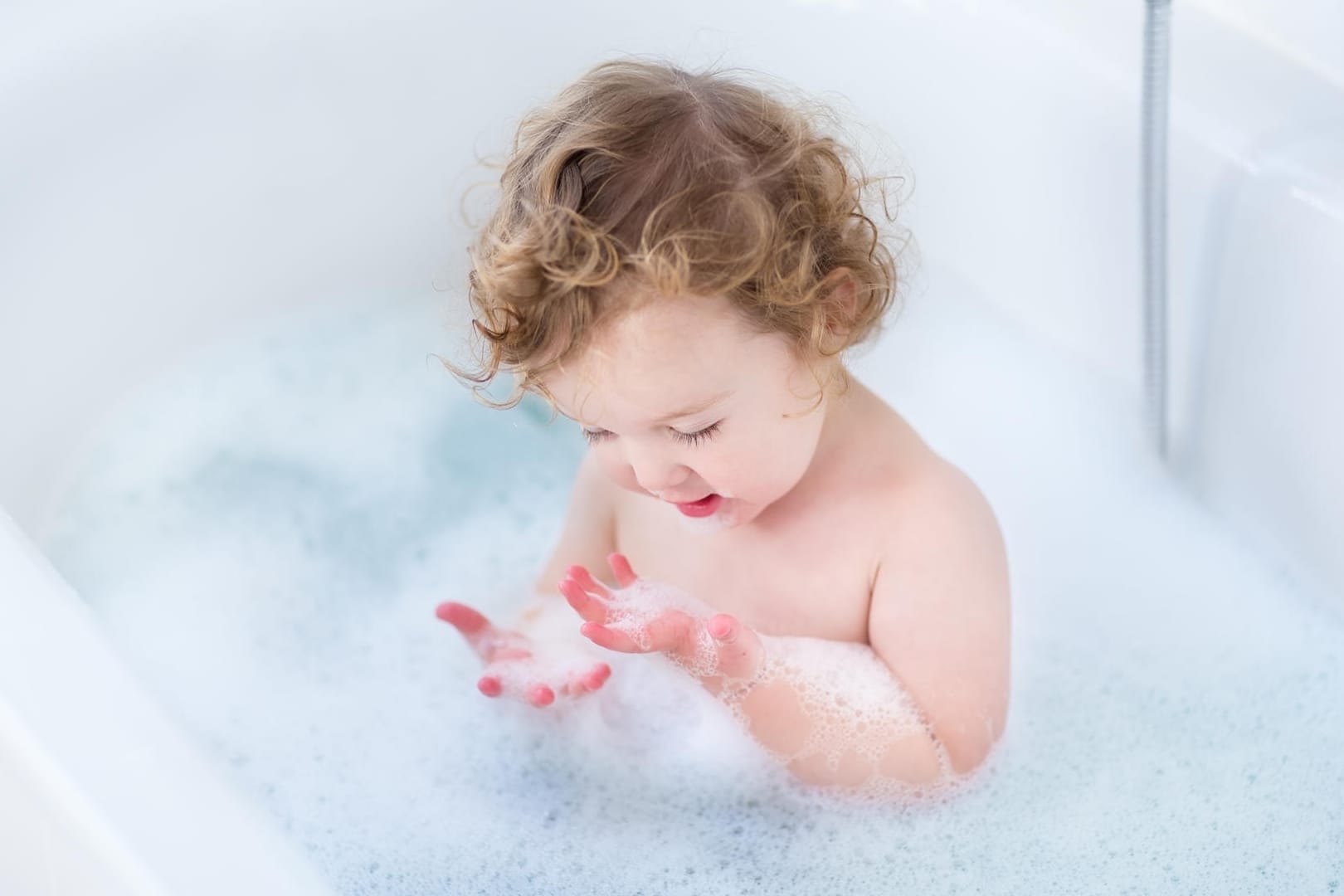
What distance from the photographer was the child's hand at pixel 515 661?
40.2 inches

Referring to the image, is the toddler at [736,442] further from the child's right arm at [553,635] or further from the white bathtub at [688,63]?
the white bathtub at [688,63]

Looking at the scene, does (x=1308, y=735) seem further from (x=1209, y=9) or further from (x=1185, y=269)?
(x=1209, y=9)

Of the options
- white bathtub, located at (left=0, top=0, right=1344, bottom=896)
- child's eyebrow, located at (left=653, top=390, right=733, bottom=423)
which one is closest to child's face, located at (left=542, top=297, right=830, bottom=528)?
child's eyebrow, located at (left=653, top=390, right=733, bottom=423)

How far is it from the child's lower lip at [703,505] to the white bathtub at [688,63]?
0.47m

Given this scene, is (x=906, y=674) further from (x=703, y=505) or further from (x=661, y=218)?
(x=661, y=218)

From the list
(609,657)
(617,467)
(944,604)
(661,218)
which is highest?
(661,218)

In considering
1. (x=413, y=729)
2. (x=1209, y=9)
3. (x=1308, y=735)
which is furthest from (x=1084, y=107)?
(x=413, y=729)

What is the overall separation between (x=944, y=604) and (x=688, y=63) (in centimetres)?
61

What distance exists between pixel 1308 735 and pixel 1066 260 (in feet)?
1.50

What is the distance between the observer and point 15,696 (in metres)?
0.69

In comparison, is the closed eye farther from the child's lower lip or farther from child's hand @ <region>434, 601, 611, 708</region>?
child's hand @ <region>434, 601, 611, 708</region>

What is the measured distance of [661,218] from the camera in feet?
2.50

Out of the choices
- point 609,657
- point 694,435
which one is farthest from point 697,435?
point 609,657

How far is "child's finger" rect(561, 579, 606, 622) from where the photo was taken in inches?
34.2
